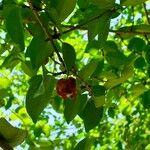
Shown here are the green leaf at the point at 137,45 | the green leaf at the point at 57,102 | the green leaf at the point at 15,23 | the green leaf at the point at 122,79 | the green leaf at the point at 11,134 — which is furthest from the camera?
the green leaf at the point at 137,45

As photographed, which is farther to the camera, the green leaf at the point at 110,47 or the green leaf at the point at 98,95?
the green leaf at the point at 110,47

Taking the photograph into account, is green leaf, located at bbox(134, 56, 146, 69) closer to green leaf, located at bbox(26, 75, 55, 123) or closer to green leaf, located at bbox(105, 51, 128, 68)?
green leaf, located at bbox(105, 51, 128, 68)

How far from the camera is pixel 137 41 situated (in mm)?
2145

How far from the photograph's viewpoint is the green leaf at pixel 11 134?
1.02 m

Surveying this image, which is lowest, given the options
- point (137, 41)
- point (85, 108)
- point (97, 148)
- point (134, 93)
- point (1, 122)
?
point (97, 148)

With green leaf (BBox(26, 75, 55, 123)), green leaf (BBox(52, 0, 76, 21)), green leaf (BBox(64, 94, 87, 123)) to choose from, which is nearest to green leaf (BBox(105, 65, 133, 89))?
green leaf (BBox(64, 94, 87, 123))

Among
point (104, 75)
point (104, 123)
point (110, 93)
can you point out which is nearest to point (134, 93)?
point (110, 93)

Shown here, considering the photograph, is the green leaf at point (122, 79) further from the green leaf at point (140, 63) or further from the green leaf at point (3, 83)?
the green leaf at point (140, 63)

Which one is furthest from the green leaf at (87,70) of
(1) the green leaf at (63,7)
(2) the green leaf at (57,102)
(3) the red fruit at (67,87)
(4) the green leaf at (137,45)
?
(4) the green leaf at (137,45)

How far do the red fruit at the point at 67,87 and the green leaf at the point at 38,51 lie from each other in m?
0.12

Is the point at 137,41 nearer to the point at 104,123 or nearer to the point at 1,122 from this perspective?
the point at 1,122

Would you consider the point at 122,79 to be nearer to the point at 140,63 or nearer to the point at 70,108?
the point at 70,108

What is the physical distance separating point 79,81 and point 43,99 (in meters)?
0.15

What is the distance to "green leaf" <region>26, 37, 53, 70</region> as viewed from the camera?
3.91ft
